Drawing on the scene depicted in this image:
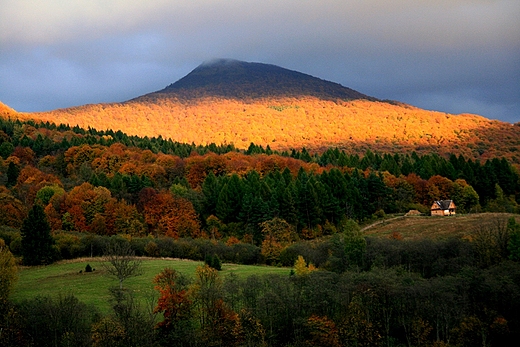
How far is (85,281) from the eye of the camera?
47.7 meters

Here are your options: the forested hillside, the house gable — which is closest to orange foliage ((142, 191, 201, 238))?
the forested hillside

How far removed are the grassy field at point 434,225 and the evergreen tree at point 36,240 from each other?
47.7 meters

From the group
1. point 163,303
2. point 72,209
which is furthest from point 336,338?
point 72,209

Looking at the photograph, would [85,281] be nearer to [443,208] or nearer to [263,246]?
[263,246]

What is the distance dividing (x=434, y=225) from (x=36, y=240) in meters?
56.9

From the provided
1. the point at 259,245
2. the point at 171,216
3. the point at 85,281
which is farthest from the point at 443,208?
the point at 85,281

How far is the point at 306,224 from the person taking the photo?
283ft

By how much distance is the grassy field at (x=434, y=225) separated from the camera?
66.6 m

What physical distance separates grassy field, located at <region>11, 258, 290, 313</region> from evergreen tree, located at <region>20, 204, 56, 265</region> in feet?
4.62

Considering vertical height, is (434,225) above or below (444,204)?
below

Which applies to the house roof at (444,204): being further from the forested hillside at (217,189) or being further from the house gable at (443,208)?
the forested hillside at (217,189)

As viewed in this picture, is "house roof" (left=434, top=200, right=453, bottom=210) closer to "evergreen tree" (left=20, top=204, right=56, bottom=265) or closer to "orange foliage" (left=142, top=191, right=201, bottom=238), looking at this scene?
"orange foliage" (left=142, top=191, right=201, bottom=238)

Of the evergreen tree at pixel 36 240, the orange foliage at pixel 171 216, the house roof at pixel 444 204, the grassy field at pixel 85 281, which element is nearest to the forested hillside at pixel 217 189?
the orange foliage at pixel 171 216

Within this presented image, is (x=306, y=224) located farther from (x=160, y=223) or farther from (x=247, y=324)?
(x=247, y=324)
